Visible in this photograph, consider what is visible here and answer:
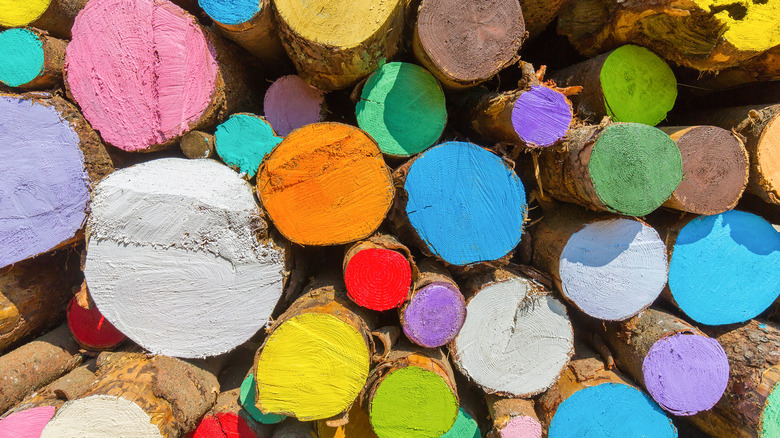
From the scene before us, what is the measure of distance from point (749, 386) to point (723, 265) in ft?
2.04

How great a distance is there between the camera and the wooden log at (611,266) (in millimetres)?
1816

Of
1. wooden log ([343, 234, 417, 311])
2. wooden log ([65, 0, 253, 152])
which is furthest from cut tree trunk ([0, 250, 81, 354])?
wooden log ([343, 234, 417, 311])

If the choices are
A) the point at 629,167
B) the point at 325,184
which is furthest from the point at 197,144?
the point at 629,167

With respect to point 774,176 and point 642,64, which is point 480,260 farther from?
point 774,176

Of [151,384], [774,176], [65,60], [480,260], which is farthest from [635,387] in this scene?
[65,60]

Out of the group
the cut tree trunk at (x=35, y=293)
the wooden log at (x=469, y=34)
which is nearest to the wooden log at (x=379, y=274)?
the wooden log at (x=469, y=34)

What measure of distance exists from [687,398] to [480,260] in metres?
1.31

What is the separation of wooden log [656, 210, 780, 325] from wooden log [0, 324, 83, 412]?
3.43 metres

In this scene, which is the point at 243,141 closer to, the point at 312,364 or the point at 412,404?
the point at 312,364

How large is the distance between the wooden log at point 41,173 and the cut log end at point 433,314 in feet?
5.70

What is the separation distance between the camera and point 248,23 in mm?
1735

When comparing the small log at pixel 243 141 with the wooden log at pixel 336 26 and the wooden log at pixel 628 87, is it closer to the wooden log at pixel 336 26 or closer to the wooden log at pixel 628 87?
the wooden log at pixel 336 26

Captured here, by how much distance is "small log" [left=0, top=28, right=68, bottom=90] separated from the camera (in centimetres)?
177

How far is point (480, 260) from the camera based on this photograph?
5.64 ft
